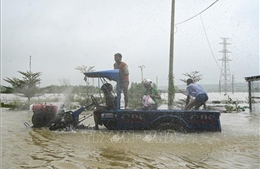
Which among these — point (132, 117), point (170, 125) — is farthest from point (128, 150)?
point (170, 125)

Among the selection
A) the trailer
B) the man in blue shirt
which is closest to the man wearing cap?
the trailer

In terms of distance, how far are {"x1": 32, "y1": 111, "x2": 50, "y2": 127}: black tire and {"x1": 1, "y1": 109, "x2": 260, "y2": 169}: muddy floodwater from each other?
1.22 m

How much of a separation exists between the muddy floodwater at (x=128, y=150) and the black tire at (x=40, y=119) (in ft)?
4.00

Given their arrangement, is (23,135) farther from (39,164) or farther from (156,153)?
(156,153)

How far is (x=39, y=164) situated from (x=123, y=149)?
1884 mm

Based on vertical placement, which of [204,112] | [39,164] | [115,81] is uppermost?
[115,81]

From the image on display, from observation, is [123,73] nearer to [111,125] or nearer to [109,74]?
[109,74]

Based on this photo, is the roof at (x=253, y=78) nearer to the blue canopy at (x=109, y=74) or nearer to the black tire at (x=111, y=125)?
the blue canopy at (x=109, y=74)

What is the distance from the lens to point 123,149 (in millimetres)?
5941

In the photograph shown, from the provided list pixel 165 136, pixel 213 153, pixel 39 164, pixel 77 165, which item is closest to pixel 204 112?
pixel 165 136

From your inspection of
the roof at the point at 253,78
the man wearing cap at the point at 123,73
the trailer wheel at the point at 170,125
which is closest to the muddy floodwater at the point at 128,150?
the trailer wheel at the point at 170,125

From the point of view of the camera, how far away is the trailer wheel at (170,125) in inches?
303

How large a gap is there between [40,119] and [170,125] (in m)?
4.82

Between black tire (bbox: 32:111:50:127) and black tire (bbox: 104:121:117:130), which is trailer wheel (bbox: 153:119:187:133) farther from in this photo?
black tire (bbox: 32:111:50:127)
